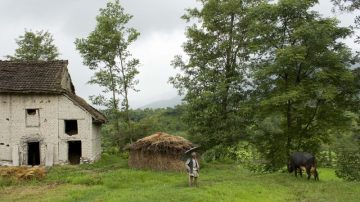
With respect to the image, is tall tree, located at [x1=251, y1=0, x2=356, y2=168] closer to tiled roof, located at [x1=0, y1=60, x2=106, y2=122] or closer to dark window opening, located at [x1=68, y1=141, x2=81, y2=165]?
tiled roof, located at [x1=0, y1=60, x2=106, y2=122]

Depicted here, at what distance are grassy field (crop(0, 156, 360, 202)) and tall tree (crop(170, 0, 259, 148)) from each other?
610cm

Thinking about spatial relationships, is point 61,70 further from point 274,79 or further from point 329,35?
point 329,35

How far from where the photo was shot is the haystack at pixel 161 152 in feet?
102

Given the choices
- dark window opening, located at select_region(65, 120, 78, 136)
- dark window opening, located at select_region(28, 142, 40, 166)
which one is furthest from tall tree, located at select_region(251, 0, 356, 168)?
dark window opening, located at select_region(28, 142, 40, 166)

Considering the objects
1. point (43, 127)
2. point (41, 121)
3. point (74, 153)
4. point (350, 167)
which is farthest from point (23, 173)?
point (350, 167)

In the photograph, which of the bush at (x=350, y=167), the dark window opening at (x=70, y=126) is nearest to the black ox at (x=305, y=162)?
the bush at (x=350, y=167)

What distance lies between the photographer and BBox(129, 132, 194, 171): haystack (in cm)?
3095

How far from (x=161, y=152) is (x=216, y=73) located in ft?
29.9

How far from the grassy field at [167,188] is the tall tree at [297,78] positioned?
433 cm

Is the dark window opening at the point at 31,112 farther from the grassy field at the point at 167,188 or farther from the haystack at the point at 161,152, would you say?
the haystack at the point at 161,152

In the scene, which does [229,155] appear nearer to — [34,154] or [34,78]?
[34,154]

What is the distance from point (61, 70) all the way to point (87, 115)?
4640mm

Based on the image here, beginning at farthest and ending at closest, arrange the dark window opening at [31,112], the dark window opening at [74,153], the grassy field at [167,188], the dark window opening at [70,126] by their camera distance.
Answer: the dark window opening at [74,153]
the dark window opening at [70,126]
the dark window opening at [31,112]
the grassy field at [167,188]

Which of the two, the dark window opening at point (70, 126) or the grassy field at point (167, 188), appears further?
the dark window opening at point (70, 126)
